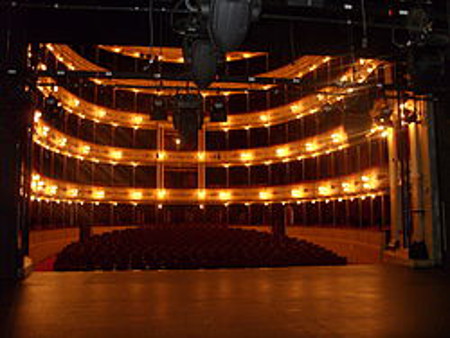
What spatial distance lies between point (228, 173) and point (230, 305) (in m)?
20.3

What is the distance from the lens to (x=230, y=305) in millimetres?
5520

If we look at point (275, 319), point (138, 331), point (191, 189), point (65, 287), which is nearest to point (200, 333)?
point (138, 331)

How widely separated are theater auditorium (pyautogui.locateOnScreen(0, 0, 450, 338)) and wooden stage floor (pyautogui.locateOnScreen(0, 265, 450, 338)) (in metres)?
0.04

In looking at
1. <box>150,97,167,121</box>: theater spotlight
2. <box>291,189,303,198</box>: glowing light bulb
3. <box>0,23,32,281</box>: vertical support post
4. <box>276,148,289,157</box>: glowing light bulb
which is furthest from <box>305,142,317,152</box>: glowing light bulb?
<box>0,23,32,281</box>: vertical support post

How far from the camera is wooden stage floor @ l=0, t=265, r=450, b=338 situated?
430 centimetres

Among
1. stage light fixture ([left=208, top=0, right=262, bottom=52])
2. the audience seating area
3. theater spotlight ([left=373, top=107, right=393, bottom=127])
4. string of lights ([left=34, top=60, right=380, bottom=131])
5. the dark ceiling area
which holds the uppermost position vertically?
string of lights ([left=34, top=60, right=380, bottom=131])

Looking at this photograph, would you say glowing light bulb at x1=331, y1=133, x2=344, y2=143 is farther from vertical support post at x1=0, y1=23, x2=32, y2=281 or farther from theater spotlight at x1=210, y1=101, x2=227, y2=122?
vertical support post at x1=0, y1=23, x2=32, y2=281

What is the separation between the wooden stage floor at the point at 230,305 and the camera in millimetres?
4305

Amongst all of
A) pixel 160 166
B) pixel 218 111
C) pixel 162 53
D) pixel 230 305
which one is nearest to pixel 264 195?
pixel 160 166

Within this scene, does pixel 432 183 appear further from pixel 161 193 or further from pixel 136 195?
pixel 136 195

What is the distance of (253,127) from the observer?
25.2 metres

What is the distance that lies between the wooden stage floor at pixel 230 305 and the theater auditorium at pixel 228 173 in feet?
0.13

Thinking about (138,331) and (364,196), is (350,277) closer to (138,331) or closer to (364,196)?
(138,331)

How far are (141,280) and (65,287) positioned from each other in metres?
1.33
